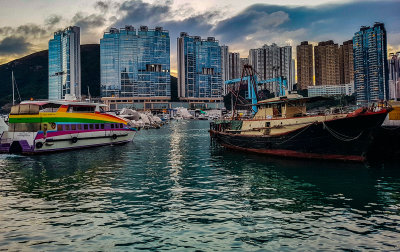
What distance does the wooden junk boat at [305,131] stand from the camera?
26.8m

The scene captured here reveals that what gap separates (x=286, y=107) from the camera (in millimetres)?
33812

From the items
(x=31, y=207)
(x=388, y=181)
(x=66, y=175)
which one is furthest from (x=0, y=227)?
(x=388, y=181)

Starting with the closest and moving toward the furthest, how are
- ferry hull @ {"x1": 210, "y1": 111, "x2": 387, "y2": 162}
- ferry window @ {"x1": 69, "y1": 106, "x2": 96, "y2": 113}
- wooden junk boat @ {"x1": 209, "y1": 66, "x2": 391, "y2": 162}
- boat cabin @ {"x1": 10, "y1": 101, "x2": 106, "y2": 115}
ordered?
ferry hull @ {"x1": 210, "y1": 111, "x2": 387, "y2": 162}
wooden junk boat @ {"x1": 209, "y1": 66, "x2": 391, "y2": 162}
boat cabin @ {"x1": 10, "y1": 101, "x2": 106, "y2": 115}
ferry window @ {"x1": 69, "y1": 106, "x2": 96, "y2": 113}

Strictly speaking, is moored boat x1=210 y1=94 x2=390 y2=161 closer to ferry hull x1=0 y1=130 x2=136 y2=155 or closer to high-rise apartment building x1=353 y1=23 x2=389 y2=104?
ferry hull x1=0 y1=130 x2=136 y2=155

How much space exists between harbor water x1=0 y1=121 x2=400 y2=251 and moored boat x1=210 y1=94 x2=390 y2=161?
1.79m

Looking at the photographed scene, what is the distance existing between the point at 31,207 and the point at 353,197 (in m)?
16.8

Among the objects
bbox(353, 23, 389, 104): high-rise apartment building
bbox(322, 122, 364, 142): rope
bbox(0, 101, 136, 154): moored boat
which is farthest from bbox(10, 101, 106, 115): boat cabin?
bbox(353, 23, 389, 104): high-rise apartment building

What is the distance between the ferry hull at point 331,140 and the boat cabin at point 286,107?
3.35 meters

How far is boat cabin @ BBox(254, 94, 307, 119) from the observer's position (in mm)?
33319

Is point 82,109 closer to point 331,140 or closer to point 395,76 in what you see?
point 331,140

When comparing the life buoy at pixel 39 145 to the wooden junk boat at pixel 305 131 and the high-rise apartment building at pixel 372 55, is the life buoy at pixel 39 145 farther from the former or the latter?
the high-rise apartment building at pixel 372 55

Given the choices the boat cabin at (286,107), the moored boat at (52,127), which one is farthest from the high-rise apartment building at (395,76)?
the moored boat at (52,127)

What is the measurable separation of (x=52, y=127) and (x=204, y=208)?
30.4 meters

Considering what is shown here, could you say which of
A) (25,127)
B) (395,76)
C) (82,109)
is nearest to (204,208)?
(25,127)
